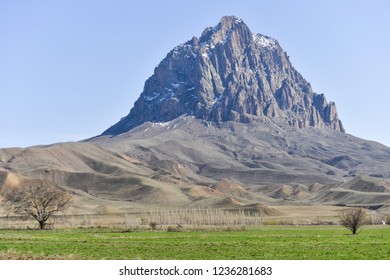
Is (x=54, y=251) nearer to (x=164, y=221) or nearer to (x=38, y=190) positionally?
(x=38, y=190)

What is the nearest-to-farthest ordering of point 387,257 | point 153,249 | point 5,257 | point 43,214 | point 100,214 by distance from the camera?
point 5,257, point 387,257, point 153,249, point 43,214, point 100,214

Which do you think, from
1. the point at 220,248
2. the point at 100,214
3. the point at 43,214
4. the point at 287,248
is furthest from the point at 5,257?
the point at 100,214

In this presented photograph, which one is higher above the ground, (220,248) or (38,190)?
(38,190)

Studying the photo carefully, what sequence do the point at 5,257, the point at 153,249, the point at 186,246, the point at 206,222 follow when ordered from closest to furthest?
the point at 5,257 < the point at 153,249 < the point at 186,246 < the point at 206,222

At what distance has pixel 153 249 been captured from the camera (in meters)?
55.5

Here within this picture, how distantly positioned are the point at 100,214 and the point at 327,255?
143 m

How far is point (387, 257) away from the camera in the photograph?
148 ft

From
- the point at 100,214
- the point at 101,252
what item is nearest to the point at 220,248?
the point at 101,252

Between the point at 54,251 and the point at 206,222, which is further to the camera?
the point at 206,222

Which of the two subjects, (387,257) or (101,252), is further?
(101,252)

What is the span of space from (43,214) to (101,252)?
198 feet
